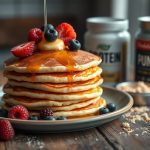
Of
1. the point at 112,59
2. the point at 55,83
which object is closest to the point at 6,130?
the point at 55,83

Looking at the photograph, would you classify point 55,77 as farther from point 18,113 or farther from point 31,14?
point 31,14

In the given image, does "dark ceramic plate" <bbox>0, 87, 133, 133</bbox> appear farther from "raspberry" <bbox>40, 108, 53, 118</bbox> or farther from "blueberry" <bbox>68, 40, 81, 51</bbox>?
Answer: "blueberry" <bbox>68, 40, 81, 51</bbox>

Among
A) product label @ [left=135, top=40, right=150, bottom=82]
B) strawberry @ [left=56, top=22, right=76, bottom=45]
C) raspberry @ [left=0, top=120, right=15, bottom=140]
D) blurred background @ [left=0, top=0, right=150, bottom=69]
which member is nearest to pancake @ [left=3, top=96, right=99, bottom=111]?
raspberry @ [left=0, top=120, right=15, bottom=140]

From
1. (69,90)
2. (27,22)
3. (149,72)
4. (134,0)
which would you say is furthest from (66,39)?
(27,22)

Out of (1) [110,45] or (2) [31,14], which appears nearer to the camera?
(1) [110,45]

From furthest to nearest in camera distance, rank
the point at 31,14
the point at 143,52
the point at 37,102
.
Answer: the point at 31,14
the point at 143,52
the point at 37,102

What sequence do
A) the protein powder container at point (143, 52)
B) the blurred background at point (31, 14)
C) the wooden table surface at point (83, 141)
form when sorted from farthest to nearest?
the blurred background at point (31, 14) < the protein powder container at point (143, 52) < the wooden table surface at point (83, 141)

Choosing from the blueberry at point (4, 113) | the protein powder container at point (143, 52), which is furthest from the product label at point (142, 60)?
the blueberry at point (4, 113)

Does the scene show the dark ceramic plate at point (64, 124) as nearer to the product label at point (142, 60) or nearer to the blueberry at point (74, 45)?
the blueberry at point (74, 45)
